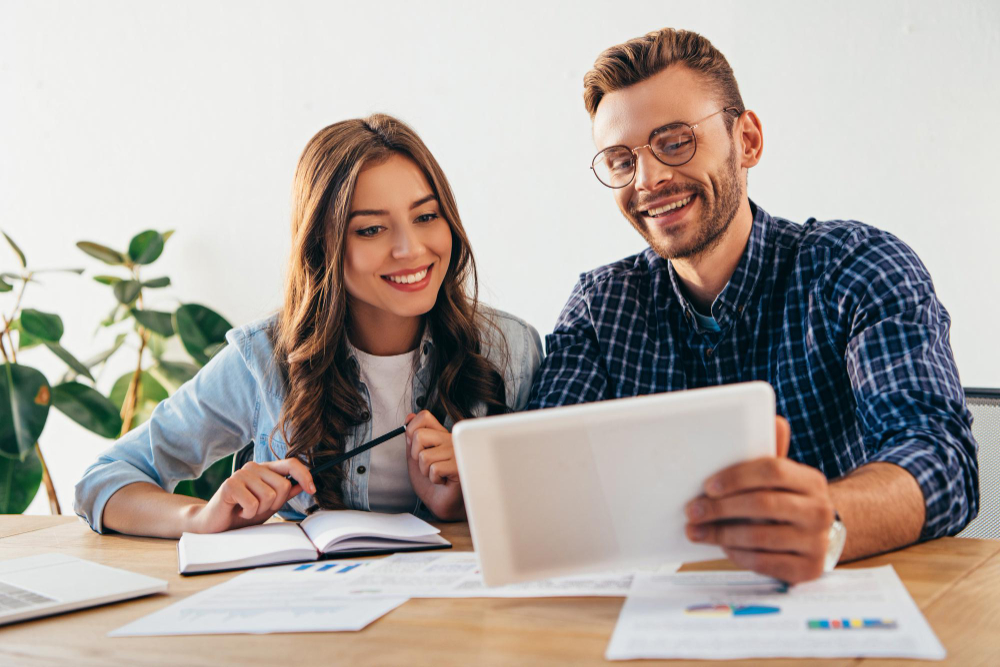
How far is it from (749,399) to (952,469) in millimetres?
443

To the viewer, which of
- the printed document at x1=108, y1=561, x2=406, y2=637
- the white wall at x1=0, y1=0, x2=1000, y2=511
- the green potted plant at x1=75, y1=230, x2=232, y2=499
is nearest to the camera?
the printed document at x1=108, y1=561, x2=406, y2=637

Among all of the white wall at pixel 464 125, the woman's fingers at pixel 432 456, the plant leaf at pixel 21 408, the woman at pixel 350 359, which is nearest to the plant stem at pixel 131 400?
the white wall at pixel 464 125

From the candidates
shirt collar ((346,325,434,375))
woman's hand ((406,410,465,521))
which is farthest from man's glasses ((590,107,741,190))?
woman's hand ((406,410,465,521))

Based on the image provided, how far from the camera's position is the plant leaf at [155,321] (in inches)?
111

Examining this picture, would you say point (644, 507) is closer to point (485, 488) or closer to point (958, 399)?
point (485, 488)

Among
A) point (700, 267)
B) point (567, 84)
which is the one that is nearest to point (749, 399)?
point (700, 267)

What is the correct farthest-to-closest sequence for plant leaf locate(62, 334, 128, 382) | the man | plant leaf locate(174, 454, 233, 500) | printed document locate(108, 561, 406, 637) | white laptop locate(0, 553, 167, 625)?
plant leaf locate(62, 334, 128, 382)
plant leaf locate(174, 454, 233, 500)
the man
white laptop locate(0, 553, 167, 625)
printed document locate(108, 561, 406, 637)

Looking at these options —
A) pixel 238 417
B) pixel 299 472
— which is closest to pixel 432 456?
pixel 299 472

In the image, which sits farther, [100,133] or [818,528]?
[100,133]

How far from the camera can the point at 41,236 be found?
131 inches

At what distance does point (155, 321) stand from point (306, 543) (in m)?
1.97

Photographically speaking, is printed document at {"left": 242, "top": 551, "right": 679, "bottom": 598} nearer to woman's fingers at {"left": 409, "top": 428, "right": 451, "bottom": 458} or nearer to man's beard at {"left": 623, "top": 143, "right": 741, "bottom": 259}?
woman's fingers at {"left": 409, "top": 428, "right": 451, "bottom": 458}

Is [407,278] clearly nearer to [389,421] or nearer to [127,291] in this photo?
[389,421]

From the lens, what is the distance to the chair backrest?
1.33 meters
